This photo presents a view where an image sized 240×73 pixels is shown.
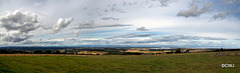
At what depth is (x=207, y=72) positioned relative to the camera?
42.1m

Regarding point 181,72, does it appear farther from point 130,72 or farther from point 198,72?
point 130,72

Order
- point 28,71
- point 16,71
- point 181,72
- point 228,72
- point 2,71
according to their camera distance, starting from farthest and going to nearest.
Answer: point 181,72, point 228,72, point 28,71, point 16,71, point 2,71

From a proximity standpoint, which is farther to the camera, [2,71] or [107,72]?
[107,72]

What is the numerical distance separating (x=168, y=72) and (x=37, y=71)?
32.1m

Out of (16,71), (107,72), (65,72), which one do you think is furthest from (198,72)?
(16,71)

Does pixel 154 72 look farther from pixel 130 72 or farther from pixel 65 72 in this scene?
pixel 65 72

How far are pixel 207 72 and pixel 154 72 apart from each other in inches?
511

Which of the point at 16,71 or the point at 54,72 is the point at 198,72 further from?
the point at 16,71

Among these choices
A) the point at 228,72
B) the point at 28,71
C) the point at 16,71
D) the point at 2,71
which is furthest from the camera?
the point at 228,72

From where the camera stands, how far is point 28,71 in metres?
37.2

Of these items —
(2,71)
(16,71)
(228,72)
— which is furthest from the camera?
(228,72)

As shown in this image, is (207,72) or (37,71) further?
(207,72)

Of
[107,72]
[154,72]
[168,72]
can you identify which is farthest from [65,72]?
[168,72]

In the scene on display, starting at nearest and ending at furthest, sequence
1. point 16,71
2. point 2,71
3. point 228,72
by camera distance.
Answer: point 2,71 < point 16,71 < point 228,72
